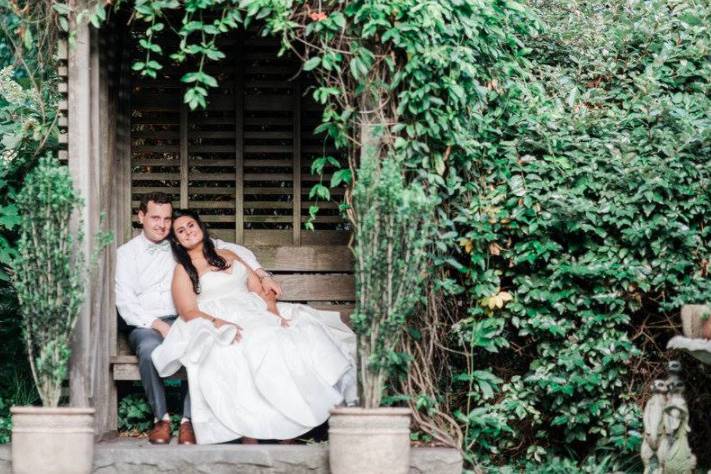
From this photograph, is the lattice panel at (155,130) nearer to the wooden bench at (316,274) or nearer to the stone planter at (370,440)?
the wooden bench at (316,274)

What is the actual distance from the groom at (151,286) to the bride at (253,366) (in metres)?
0.13

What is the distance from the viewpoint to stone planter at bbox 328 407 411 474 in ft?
16.3

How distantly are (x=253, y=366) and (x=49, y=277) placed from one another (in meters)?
1.32

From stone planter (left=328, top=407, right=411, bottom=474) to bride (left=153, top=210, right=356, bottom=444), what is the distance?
85cm

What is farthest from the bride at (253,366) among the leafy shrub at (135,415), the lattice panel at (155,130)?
the lattice panel at (155,130)

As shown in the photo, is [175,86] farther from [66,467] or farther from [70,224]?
[66,467]

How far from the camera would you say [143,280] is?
6531 mm

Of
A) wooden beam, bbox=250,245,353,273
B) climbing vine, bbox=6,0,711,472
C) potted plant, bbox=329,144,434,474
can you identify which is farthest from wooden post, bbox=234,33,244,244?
potted plant, bbox=329,144,434,474

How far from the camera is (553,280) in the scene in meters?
6.18

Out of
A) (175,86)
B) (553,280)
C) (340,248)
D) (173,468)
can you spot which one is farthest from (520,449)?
(175,86)

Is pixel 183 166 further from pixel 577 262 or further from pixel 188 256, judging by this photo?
pixel 577 262

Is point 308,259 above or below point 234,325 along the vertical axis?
above

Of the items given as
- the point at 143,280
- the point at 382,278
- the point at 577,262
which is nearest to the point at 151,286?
the point at 143,280

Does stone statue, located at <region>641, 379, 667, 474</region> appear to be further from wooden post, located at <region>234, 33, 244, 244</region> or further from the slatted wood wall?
wooden post, located at <region>234, 33, 244, 244</region>
